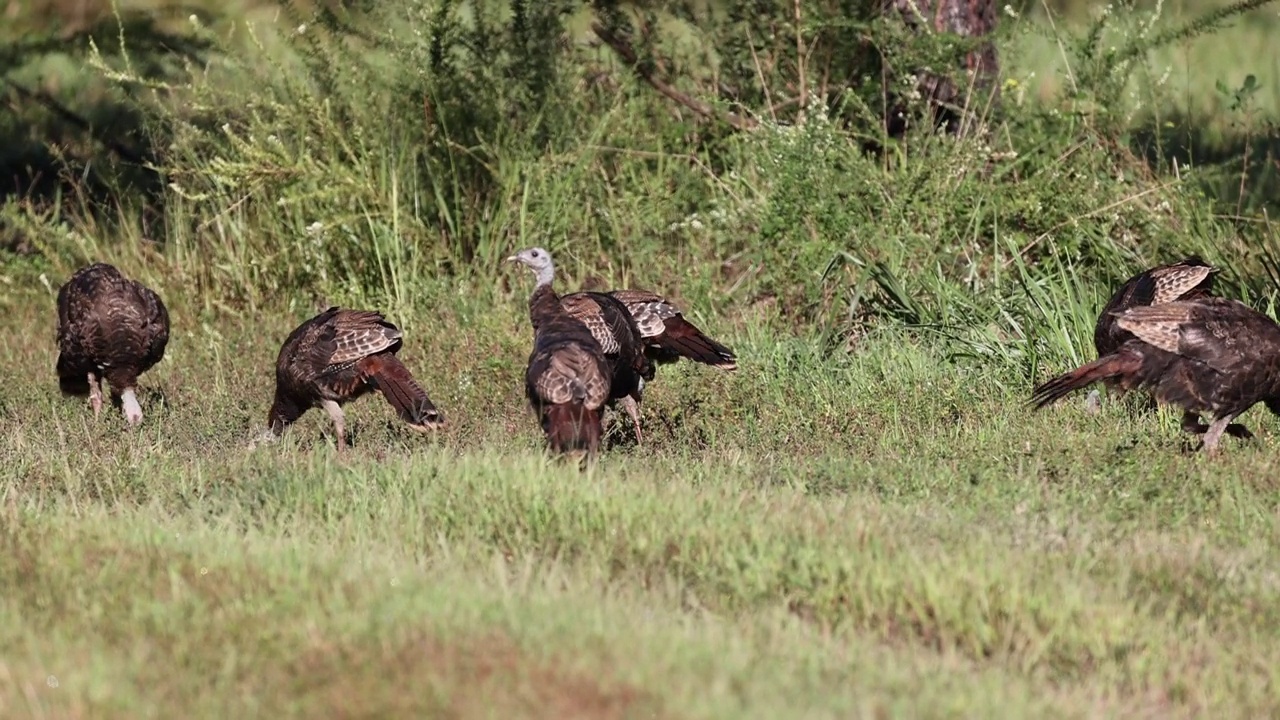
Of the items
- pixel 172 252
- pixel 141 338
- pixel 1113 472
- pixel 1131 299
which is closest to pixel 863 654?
pixel 1113 472

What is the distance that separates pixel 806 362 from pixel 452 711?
214 inches

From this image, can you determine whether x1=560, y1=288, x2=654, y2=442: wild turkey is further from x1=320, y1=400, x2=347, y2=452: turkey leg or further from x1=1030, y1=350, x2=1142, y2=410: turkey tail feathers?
x1=1030, y1=350, x2=1142, y2=410: turkey tail feathers

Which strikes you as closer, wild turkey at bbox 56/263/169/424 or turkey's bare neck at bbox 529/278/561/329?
turkey's bare neck at bbox 529/278/561/329

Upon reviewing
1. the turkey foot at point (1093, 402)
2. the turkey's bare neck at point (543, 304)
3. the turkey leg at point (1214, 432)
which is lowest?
the turkey foot at point (1093, 402)

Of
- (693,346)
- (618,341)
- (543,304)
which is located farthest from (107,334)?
(693,346)

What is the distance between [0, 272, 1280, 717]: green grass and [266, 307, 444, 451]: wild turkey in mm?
284

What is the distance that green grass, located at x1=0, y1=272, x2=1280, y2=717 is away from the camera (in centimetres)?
479

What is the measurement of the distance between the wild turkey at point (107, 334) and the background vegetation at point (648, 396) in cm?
30

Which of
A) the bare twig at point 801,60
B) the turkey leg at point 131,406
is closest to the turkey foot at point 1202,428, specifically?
the bare twig at point 801,60

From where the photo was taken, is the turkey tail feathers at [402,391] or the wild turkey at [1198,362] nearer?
the wild turkey at [1198,362]

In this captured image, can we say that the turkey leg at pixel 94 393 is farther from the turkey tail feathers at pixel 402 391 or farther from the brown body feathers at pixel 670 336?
the brown body feathers at pixel 670 336

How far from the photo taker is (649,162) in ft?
40.1

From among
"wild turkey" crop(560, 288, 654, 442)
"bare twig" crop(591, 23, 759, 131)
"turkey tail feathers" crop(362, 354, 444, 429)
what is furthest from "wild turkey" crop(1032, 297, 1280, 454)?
"bare twig" crop(591, 23, 759, 131)

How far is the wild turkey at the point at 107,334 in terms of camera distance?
9.99m
